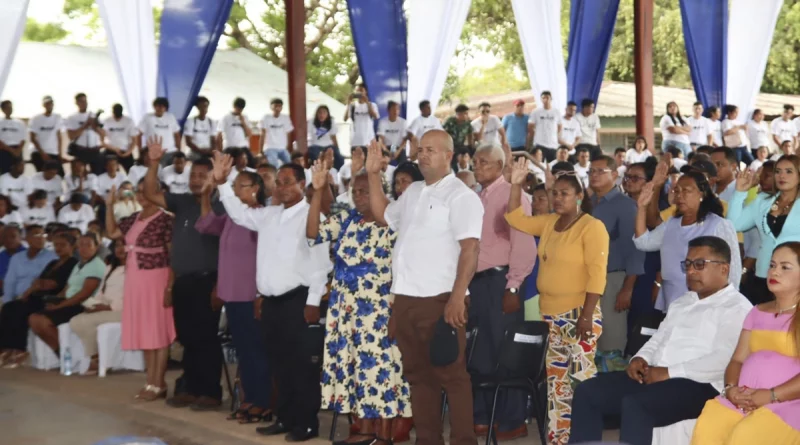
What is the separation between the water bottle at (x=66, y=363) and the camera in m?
8.81

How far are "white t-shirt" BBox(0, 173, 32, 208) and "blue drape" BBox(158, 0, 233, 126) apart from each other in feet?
7.08

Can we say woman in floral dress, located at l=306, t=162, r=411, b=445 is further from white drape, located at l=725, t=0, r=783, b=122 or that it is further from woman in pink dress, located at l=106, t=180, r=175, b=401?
white drape, located at l=725, t=0, r=783, b=122

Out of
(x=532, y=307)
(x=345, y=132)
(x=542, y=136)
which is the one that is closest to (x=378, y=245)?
(x=532, y=307)

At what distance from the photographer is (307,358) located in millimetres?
6074

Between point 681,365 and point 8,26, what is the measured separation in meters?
8.31

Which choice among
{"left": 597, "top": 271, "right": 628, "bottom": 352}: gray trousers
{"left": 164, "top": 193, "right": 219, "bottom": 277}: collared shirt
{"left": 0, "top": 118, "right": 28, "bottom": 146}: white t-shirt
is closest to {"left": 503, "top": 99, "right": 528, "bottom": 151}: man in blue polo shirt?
{"left": 0, "top": 118, "right": 28, "bottom": 146}: white t-shirt

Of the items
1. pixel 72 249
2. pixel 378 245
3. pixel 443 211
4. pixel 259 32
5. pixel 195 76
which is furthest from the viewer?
pixel 259 32

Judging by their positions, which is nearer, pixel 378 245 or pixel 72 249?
pixel 378 245

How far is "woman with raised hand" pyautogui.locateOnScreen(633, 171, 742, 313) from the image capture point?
17.1 feet

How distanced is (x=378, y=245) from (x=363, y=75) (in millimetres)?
6960

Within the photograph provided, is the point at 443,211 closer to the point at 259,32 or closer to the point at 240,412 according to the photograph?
the point at 240,412

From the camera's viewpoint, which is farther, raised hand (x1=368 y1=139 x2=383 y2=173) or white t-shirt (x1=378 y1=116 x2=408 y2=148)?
white t-shirt (x1=378 y1=116 x2=408 y2=148)

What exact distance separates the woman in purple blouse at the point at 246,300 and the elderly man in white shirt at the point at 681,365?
2.45 meters

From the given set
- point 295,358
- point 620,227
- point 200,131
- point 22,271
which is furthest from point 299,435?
point 200,131
